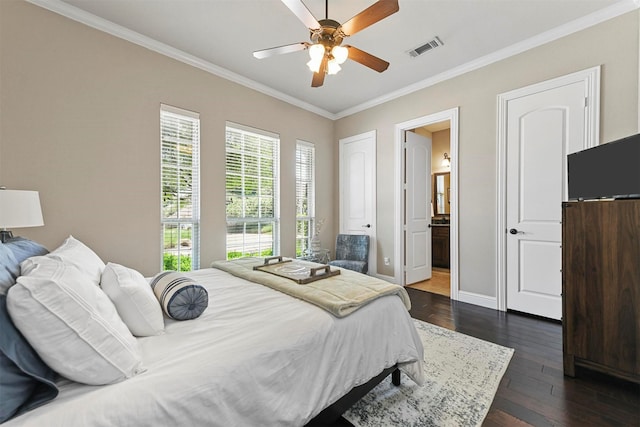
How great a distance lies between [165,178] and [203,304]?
2194 millimetres

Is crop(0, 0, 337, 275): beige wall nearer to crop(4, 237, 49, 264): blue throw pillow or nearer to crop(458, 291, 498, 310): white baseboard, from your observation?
crop(4, 237, 49, 264): blue throw pillow

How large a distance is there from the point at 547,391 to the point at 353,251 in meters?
2.95

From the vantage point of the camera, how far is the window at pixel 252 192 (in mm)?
3650

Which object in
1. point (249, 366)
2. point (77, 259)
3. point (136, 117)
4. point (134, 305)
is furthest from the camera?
point (136, 117)

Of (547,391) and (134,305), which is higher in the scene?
(134,305)

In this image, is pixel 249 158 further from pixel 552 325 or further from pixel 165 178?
pixel 552 325

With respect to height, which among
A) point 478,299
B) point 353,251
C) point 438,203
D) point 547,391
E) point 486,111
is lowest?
point 547,391

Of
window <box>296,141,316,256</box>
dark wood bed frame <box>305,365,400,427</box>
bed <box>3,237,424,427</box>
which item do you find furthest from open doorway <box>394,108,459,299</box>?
dark wood bed frame <box>305,365,400,427</box>

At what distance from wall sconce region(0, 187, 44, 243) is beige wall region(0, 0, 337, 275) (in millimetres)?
568

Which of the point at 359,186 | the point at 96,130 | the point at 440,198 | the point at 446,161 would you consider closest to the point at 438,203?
the point at 440,198

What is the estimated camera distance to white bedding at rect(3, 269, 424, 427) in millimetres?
799

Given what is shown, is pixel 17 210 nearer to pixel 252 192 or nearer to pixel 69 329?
pixel 69 329

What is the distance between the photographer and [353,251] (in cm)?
453

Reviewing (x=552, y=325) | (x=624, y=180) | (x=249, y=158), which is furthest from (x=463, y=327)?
(x=249, y=158)
